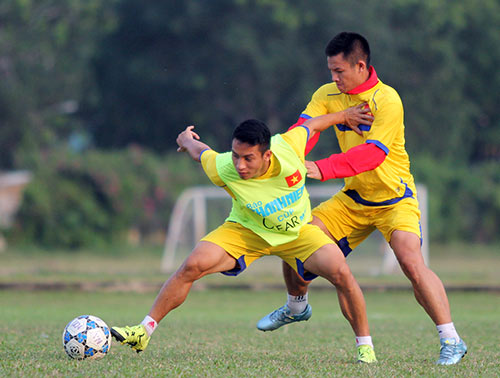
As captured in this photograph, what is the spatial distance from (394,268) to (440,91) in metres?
23.0

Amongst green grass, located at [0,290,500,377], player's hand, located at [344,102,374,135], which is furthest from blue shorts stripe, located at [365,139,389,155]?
green grass, located at [0,290,500,377]

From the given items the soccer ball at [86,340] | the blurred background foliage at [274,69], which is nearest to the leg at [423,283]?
the soccer ball at [86,340]

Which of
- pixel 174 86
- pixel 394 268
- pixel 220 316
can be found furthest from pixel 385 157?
pixel 174 86

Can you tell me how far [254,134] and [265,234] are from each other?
96 centimetres

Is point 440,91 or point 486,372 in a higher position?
point 440,91

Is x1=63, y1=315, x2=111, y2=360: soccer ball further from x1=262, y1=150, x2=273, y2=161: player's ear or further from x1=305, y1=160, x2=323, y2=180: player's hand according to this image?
x1=305, y1=160, x2=323, y2=180: player's hand

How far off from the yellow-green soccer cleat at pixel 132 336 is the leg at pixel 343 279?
59.0 inches

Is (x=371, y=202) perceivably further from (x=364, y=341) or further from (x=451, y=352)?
(x=451, y=352)

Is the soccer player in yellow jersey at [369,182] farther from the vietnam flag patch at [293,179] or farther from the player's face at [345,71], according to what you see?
the vietnam flag patch at [293,179]

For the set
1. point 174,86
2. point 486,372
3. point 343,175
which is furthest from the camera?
point 174,86

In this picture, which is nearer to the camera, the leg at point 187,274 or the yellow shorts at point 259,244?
the leg at point 187,274

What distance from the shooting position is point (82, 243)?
29484 mm

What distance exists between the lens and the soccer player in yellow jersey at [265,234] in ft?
23.9

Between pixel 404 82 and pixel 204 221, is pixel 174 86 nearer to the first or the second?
pixel 404 82
